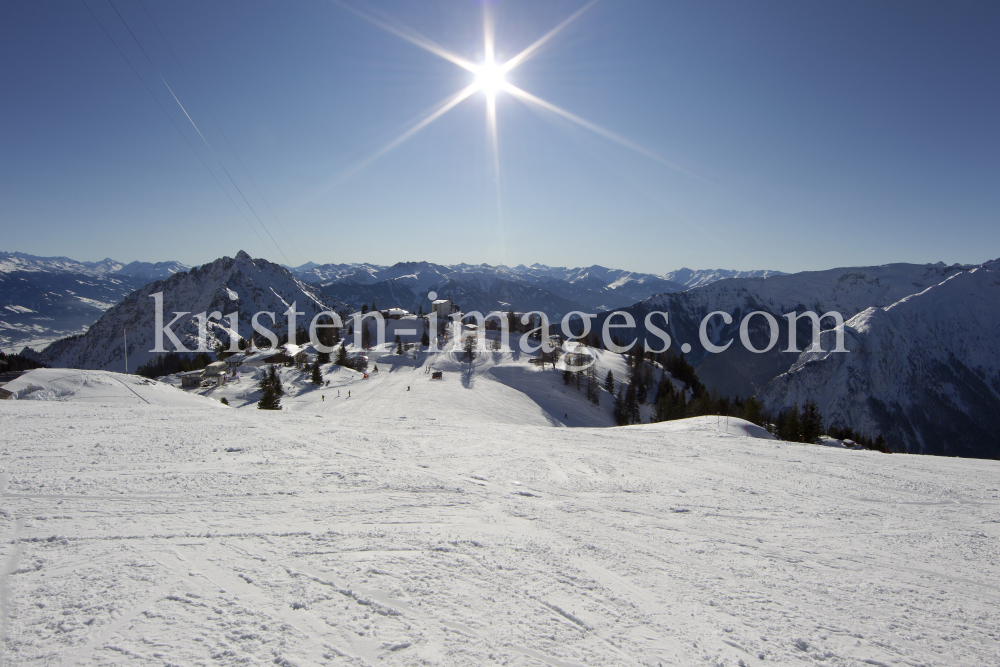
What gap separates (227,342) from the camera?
199 metres

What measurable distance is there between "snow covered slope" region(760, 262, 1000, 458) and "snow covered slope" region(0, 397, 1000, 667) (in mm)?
148806

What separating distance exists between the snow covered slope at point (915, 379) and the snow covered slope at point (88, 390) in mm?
154410

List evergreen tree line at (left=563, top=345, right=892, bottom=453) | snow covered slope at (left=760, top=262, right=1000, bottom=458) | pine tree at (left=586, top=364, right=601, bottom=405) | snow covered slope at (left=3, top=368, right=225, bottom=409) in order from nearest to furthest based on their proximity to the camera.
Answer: snow covered slope at (left=3, top=368, right=225, bottom=409)
evergreen tree line at (left=563, top=345, right=892, bottom=453)
pine tree at (left=586, top=364, right=601, bottom=405)
snow covered slope at (left=760, top=262, right=1000, bottom=458)

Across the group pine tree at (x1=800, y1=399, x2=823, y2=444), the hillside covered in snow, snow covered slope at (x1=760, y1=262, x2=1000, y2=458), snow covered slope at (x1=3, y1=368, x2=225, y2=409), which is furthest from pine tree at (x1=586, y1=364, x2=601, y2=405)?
snow covered slope at (x1=760, y1=262, x2=1000, y2=458)

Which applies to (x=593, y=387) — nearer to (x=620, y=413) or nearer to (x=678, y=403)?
(x=620, y=413)

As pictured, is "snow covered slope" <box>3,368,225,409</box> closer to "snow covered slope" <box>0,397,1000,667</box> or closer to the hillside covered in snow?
the hillside covered in snow

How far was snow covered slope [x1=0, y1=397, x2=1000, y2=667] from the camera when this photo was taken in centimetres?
436

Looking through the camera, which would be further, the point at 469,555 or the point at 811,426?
the point at 811,426

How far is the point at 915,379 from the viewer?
14812cm

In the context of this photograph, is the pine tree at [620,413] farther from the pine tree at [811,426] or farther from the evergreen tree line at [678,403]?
the pine tree at [811,426]

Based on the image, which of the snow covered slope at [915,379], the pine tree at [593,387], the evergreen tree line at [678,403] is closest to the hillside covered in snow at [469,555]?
the evergreen tree line at [678,403]

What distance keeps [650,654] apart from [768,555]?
391cm

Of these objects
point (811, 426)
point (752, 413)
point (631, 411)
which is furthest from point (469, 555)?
point (752, 413)

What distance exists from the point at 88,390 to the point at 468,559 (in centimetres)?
3165
